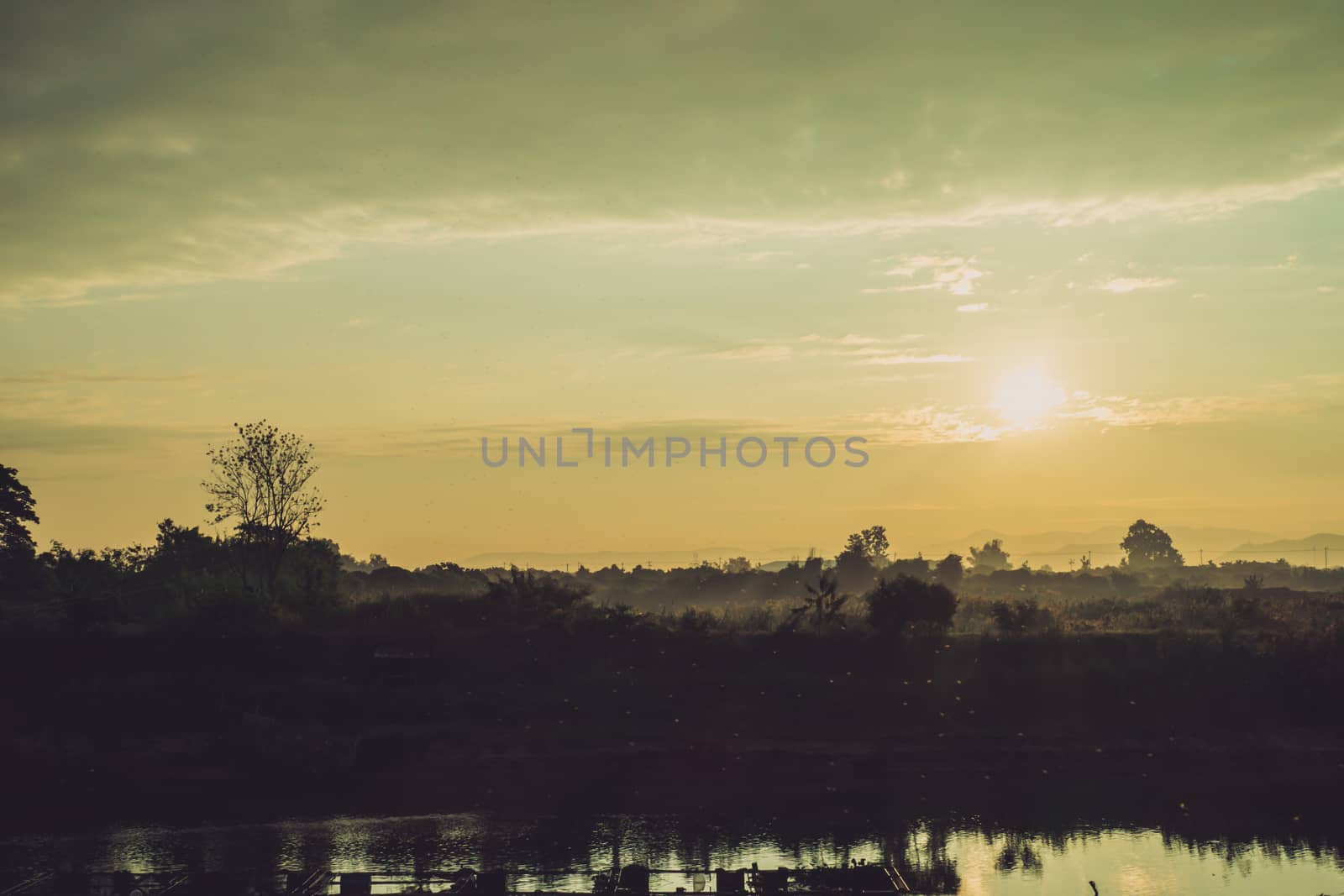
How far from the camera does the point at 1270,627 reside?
53.1 metres

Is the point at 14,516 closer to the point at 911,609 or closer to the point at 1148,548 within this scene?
the point at 911,609

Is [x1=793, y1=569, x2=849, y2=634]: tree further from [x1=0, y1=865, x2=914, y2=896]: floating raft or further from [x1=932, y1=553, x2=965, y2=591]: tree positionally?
[x1=932, y1=553, x2=965, y2=591]: tree

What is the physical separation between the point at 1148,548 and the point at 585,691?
12264 centimetres

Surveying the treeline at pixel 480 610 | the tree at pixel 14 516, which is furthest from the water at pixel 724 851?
the tree at pixel 14 516

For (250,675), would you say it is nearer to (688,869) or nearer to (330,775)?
(330,775)

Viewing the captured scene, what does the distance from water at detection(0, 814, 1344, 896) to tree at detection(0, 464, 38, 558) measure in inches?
1525

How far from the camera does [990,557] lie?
157m

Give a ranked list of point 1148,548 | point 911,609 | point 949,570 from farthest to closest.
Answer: point 1148,548 → point 949,570 → point 911,609

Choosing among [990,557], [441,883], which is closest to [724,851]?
[441,883]

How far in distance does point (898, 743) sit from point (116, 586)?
129 feet

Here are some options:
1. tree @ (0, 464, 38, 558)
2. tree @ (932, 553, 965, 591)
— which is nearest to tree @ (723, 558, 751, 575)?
tree @ (932, 553, 965, 591)

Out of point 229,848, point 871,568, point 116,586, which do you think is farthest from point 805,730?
point 871,568

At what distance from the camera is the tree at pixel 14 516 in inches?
2630

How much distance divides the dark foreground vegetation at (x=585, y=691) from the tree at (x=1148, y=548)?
3827 inches
